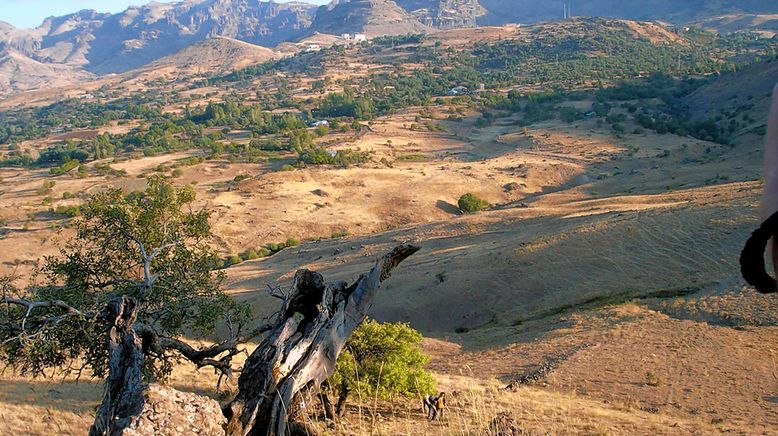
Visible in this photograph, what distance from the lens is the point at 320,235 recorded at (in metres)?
39.5

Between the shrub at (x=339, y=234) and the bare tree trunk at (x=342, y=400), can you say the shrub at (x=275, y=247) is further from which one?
the bare tree trunk at (x=342, y=400)

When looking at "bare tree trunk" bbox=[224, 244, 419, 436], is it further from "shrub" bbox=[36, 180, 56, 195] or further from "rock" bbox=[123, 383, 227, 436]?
"shrub" bbox=[36, 180, 56, 195]

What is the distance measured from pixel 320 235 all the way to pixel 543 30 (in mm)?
113247

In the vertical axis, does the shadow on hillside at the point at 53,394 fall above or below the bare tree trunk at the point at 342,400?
below

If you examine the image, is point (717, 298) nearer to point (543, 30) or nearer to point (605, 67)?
point (605, 67)

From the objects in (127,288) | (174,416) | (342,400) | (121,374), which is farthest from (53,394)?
(174,416)

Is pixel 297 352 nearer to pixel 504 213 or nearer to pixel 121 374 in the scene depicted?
pixel 121 374

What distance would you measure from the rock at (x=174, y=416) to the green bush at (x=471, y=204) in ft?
119

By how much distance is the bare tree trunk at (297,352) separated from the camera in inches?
212

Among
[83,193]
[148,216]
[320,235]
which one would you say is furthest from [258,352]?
[83,193]

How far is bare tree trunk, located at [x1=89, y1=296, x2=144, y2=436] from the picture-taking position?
188 inches

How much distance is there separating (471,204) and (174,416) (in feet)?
121

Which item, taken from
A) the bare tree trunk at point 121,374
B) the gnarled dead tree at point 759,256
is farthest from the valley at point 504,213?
the gnarled dead tree at point 759,256

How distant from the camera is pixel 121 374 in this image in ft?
18.7
